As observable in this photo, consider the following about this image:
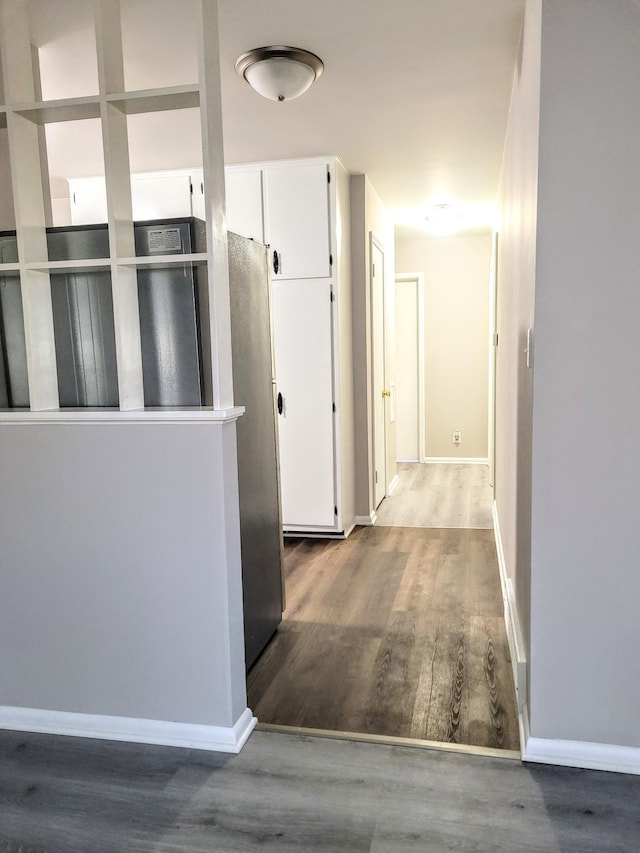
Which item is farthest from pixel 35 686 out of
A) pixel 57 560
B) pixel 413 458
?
pixel 413 458

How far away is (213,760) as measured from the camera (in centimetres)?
197

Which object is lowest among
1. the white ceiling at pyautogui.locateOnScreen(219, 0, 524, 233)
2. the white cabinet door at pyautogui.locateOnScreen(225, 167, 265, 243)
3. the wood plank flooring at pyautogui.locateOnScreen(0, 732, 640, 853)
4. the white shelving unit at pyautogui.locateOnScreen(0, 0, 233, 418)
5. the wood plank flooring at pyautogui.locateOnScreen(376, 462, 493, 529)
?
the wood plank flooring at pyautogui.locateOnScreen(376, 462, 493, 529)

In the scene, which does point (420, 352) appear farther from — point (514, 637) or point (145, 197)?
point (514, 637)

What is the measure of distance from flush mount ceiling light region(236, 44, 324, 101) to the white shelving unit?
70 cm

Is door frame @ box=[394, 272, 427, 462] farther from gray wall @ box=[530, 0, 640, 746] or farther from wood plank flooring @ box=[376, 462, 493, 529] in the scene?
gray wall @ box=[530, 0, 640, 746]

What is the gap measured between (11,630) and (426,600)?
192cm

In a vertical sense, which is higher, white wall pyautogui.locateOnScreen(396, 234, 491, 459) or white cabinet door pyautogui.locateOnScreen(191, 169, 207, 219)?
white cabinet door pyautogui.locateOnScreen(191, 169, 207, 219)

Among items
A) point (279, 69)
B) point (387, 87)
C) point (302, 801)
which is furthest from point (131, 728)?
point (387, 87)

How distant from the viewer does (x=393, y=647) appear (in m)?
2.76

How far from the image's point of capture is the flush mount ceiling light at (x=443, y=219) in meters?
5.60

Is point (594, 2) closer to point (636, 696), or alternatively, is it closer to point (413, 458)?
point (636, 696)

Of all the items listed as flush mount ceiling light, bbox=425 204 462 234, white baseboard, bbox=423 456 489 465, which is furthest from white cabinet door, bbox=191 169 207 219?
white baseboard, bbox=423 456 489 465

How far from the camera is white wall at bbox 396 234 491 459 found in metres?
7.05

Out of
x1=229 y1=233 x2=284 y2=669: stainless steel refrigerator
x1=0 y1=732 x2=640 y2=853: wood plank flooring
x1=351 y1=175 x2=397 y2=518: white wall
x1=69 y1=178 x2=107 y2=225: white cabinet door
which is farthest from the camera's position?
x1=351 y1=175 x2=397 y2=518: white wall
